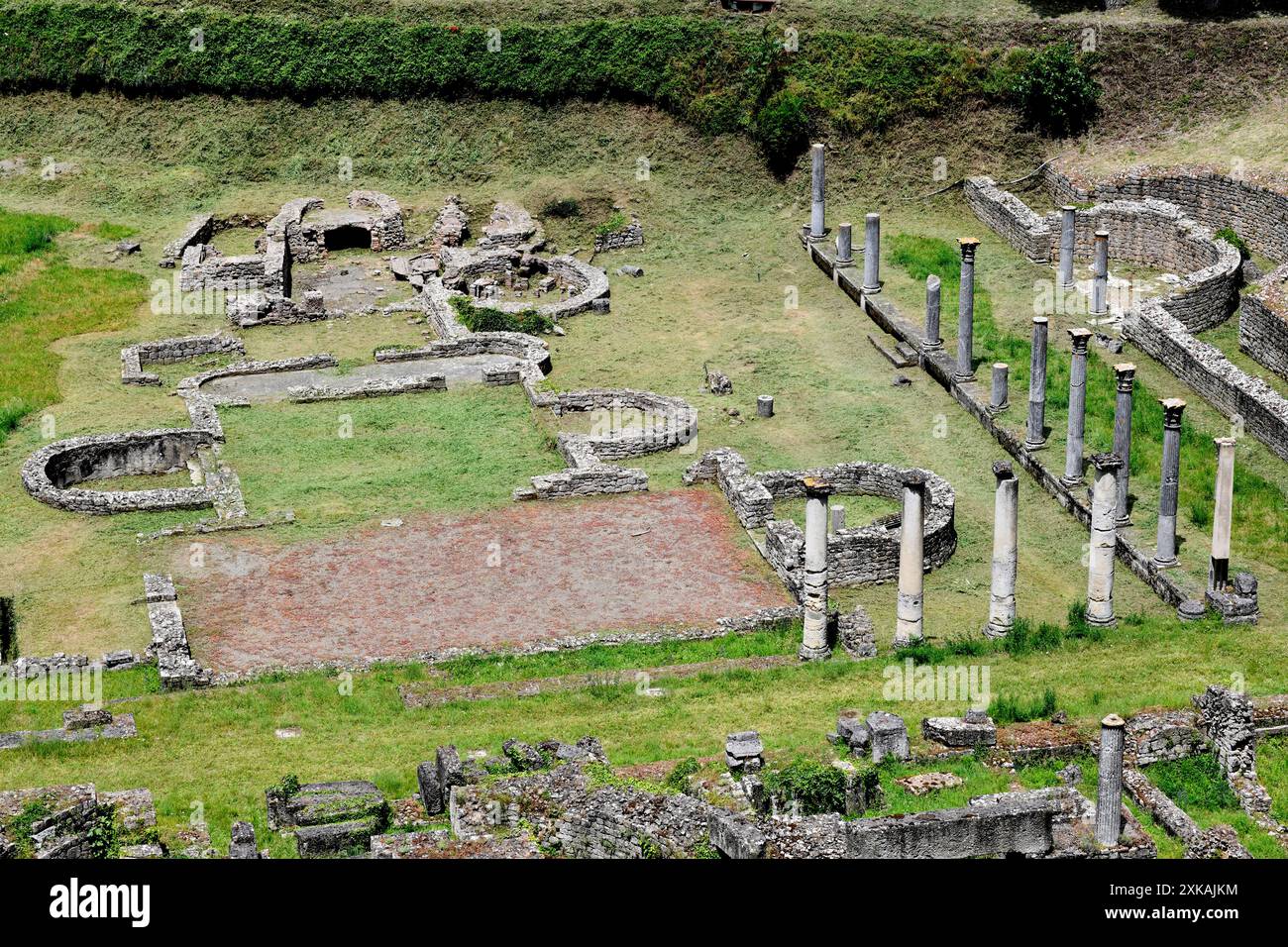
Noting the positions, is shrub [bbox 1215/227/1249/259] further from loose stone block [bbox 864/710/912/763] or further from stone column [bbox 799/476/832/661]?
loose stone block [bbox 864/710/912/763]

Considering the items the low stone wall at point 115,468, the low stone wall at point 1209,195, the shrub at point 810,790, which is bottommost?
the low stone wall at point 115,468

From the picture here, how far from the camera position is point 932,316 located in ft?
158

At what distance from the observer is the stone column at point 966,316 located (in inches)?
1797

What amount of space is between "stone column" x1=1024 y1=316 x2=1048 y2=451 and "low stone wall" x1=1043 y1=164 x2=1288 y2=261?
37.9ft

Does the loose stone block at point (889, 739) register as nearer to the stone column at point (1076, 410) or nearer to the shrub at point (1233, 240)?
the stone column at point (1076, 410)

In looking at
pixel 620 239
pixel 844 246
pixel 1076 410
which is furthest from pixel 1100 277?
pixel 620 239

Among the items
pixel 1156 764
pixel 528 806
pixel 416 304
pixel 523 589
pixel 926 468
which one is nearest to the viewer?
pixel 528 806

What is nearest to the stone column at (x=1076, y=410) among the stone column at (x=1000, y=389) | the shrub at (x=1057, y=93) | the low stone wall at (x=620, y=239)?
the stone column at (x=1000, y=389)

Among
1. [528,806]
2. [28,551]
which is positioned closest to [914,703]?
[528,806]

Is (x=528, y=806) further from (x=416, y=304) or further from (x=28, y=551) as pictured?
(x=416, y=304)

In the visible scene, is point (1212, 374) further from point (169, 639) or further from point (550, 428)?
point (169, 639)

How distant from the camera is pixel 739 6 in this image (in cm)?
6303

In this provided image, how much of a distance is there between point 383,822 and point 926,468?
17303 mm

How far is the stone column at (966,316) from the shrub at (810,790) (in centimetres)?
1896
